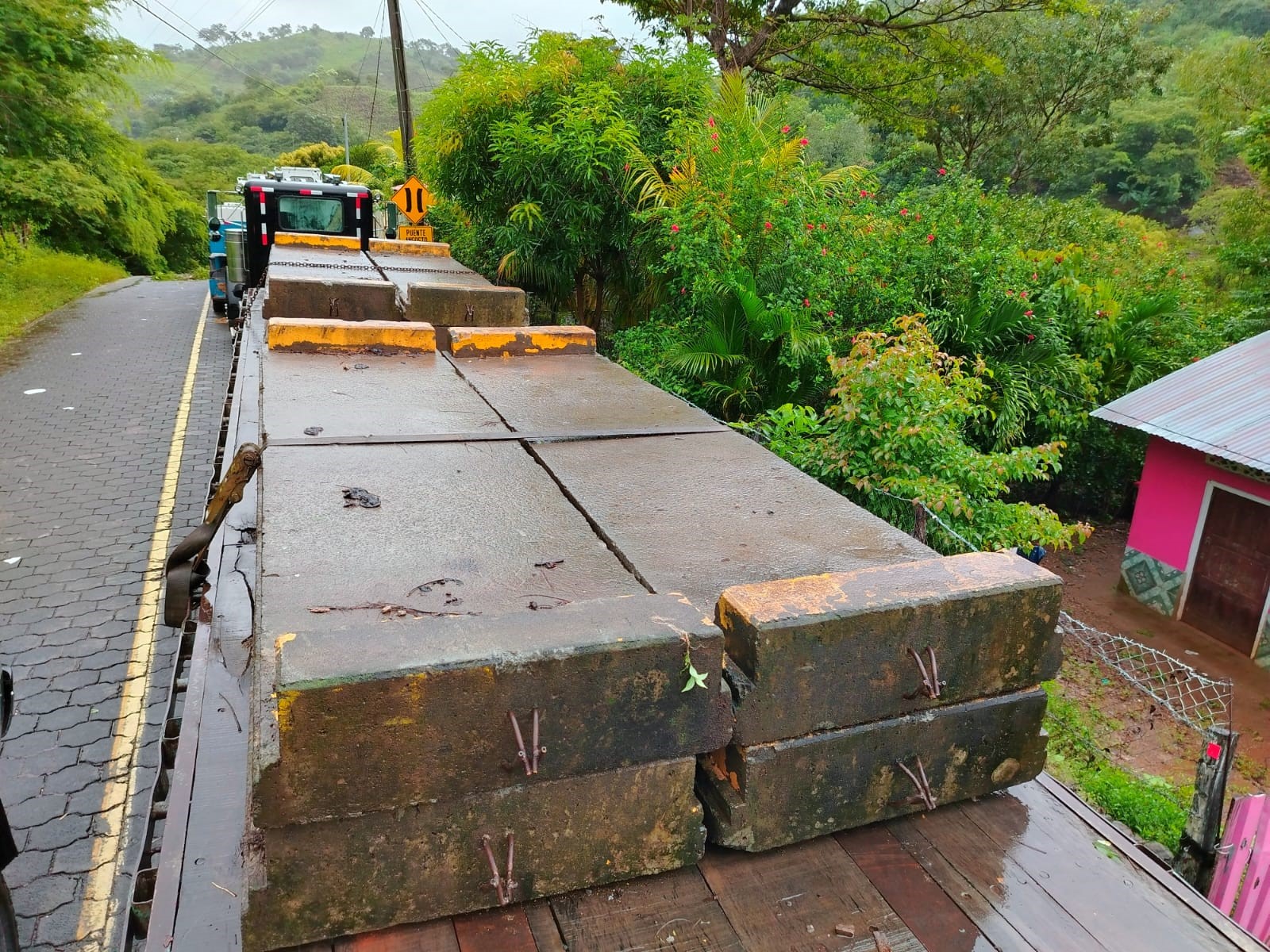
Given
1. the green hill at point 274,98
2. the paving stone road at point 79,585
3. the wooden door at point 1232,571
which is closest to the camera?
the paving stone road at point 79,585

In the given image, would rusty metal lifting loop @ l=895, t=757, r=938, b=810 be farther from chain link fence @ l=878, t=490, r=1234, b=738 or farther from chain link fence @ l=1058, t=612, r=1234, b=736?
chain link fence @ l=1058, t=612, r=1234, b=736

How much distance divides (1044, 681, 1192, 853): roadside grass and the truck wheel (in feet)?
16.3

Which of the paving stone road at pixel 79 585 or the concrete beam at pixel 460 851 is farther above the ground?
the concrete beam at pixel 460 851

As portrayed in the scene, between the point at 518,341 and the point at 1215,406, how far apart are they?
Answer: 823 centimetres

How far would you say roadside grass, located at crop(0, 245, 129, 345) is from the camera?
1580 centimetres

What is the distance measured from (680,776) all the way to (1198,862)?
3.80 meters

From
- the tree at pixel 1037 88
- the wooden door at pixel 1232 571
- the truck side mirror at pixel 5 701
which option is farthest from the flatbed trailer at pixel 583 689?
the tree at pixel 1037 88

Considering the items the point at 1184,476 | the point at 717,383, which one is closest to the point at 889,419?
the point at 717,383

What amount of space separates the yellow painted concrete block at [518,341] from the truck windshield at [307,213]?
32.0 ft

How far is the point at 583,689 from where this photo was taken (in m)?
1.61

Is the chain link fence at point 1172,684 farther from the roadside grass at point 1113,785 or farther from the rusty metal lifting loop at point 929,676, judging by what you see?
the rusty metal lifting loop at point 929,676

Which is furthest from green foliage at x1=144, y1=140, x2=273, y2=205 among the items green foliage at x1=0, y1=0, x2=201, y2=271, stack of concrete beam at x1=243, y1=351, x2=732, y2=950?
stack of concrete beam at x1=243, y1=351, x2=732, y2=950

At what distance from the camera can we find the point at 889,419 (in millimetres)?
5359

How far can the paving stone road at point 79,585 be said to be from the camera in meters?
3.81
